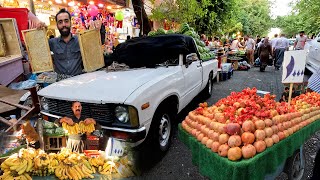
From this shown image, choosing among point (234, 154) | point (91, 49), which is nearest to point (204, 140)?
point (234, 154)

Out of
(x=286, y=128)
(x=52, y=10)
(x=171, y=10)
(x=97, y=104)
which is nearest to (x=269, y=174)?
(x=286, y=128)

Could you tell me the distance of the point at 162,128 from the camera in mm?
3863

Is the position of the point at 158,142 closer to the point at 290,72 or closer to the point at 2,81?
the point at 290,72

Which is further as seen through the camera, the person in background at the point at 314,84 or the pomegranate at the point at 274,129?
the person in background at the point at 314,84

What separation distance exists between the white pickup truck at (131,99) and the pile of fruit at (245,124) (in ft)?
2.04

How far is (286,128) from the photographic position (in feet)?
8.61

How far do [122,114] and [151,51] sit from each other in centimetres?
191

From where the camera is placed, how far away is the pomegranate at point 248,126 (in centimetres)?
233

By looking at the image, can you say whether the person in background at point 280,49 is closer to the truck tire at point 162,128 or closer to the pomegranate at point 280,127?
the truck tire at point 162,128

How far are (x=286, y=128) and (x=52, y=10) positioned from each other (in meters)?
10.3

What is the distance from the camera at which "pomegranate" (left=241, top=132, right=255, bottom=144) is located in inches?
88.8

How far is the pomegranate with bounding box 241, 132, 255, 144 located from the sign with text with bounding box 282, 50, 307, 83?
168 centimetres

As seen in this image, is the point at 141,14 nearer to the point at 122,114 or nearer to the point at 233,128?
the point at 122,114

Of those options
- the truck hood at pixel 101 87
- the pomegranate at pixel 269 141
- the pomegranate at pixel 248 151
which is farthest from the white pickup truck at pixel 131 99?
the pomegranate at pixel 269 141
